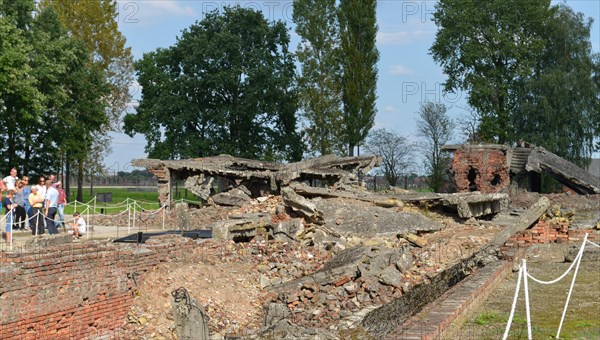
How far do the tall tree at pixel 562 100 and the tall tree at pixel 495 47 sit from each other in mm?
845

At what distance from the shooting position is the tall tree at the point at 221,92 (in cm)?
3938

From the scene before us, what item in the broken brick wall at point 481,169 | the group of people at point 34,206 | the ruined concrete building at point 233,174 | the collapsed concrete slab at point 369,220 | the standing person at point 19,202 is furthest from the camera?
the broken brick wall at point 481,169

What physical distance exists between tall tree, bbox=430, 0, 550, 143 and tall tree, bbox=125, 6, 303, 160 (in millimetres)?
11599

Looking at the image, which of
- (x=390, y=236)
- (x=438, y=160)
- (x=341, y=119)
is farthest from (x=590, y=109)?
(x=390, y=236)

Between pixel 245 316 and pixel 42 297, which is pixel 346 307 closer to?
pixel 245 316

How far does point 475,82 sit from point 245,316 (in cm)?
3380

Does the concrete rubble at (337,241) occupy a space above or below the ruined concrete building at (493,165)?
below

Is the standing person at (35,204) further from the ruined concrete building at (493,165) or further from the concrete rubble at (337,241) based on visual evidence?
the ruined concrete building at (493,165)

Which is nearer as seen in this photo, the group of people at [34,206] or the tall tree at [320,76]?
the group of people at [34,206]

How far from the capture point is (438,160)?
4897cm

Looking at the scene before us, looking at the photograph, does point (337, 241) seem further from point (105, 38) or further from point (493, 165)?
point (105, 38)

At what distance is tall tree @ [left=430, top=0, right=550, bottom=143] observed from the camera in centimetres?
4259

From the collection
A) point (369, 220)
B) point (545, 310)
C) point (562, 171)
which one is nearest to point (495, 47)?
point (562, 171)

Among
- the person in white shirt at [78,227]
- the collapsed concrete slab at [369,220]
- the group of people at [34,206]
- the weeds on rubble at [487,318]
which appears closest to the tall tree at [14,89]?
the group of people at [34,206]
